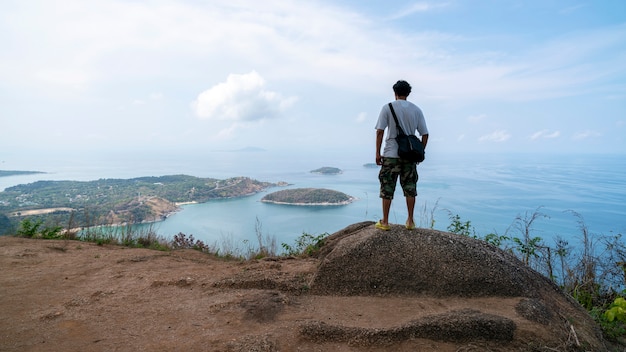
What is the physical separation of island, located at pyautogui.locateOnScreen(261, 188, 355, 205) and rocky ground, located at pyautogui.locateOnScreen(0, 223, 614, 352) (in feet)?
56.4

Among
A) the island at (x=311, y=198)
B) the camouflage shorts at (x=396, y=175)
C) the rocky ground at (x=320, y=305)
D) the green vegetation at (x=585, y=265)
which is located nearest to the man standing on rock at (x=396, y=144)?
the camouflage shorts at (x=396, y=175)

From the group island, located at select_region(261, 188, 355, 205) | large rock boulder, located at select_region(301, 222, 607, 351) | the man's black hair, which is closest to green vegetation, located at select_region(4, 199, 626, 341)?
large rock boulder, located at select_region(301, 222, 607, 351)

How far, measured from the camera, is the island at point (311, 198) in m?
22.0

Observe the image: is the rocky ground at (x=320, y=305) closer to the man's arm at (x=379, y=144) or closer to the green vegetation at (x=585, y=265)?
the man's arm at (x=379, y=144)

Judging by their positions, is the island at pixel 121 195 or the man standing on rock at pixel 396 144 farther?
the island at pixel 121 195

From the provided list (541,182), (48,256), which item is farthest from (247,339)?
(541,182)

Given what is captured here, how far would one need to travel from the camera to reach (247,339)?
2.70 meters

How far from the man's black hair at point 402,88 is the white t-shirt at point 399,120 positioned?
123 mm

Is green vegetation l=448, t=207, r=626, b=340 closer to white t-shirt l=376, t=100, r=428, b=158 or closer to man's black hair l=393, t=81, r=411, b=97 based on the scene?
white t-shirt l=376, t=100, r=428, b=158

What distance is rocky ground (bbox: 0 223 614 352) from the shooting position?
2.72 m

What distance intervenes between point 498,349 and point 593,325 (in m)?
1.57

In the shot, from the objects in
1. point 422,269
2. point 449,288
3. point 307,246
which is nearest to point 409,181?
point 422,269

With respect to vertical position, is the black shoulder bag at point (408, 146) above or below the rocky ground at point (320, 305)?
above

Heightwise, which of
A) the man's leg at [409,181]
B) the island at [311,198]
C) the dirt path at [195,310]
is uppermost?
the man's leg at [409,181]
